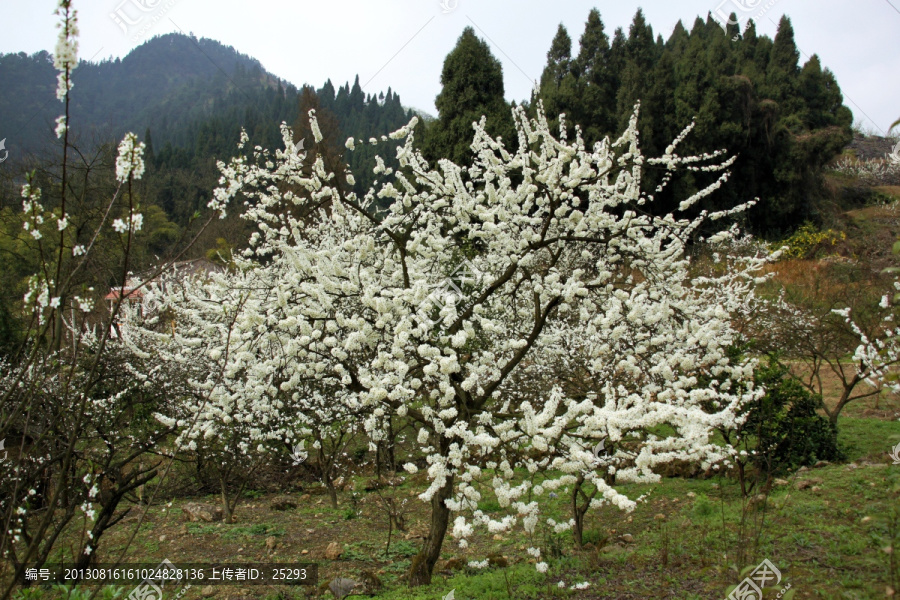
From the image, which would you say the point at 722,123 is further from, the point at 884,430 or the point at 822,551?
the point at 822,551

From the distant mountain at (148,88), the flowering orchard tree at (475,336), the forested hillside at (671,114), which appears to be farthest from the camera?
the distant mountain at (148,88)

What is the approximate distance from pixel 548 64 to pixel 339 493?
19342 mm

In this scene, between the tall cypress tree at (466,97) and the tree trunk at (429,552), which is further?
the tall cypress tree at (466,97)

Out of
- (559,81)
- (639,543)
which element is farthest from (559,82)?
(639,543)

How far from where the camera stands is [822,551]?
4.10 meters

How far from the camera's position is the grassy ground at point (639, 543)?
383cm

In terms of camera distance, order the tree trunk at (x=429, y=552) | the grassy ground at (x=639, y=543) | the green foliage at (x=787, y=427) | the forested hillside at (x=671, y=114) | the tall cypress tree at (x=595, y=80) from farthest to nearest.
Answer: the tall cypress tree at (x=595, y=80), the forested hillside at (x=671, y=114), the green foliage at (x=787, y=427), the tree trunk at (x=429, y=552), the grassy ground at (x=639, y=543)

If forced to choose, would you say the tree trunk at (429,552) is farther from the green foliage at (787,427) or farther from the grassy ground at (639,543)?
the green foliage at (787,427)

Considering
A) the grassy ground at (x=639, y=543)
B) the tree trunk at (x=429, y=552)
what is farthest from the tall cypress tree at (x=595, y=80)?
the tree trunk at (x=429, y=552)

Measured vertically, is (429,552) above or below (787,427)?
below

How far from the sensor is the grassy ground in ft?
12.6

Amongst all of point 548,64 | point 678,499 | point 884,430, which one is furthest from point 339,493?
point 548,64

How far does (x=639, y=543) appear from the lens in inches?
207

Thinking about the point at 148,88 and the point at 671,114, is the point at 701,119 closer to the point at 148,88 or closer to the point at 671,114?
the point at 671,114
